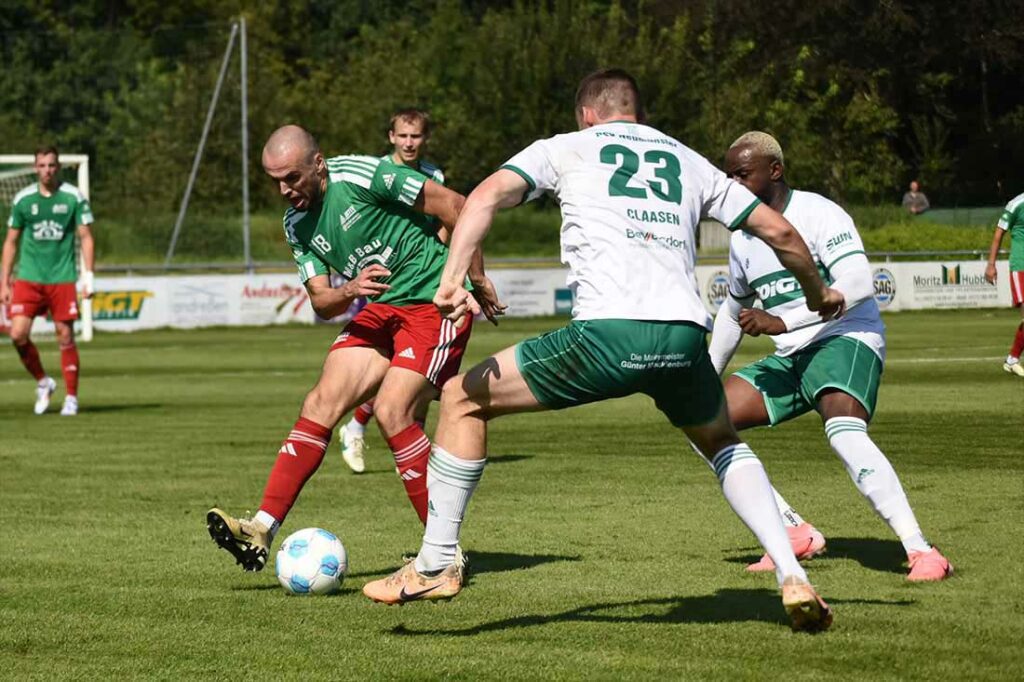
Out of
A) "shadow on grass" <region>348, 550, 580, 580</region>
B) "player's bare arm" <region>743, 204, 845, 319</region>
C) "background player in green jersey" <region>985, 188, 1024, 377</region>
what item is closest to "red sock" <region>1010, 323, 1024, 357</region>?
"background player in green jersey" <region>985, 188, 1024, 377</region>

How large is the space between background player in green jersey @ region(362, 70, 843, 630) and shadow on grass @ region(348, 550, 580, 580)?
1.51 m

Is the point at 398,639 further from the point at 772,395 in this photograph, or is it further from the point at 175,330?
the point at 175,330

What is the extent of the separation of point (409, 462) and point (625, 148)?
7.92ft

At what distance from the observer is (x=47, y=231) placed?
16656 millimetres

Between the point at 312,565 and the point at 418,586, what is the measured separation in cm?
94

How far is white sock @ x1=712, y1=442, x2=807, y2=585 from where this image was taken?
579 cm

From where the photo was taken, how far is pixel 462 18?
2163 inches

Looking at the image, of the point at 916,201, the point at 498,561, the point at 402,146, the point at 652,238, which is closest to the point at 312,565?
the point at 498,561

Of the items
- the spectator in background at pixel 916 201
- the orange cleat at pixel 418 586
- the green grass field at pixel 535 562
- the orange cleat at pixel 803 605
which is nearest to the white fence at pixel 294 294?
the spectator in background at pixel 916 201

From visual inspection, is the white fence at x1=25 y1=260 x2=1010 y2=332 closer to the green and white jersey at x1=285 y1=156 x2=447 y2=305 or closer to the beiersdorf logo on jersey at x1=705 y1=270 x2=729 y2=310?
the beiersdorf logo on jersey at x1=705 y1=270 x2=729 y2=310

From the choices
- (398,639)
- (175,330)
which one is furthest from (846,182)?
(398,639)

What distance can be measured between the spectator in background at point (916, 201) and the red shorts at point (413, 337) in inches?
1091

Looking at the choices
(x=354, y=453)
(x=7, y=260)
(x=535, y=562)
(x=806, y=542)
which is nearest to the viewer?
(x=806, y=542)

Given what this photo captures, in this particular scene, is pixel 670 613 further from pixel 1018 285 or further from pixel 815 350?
pixel 1018 285
